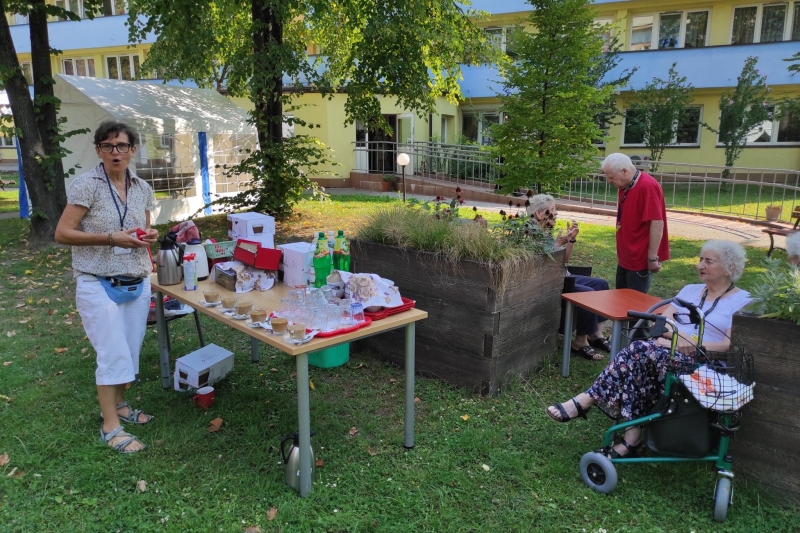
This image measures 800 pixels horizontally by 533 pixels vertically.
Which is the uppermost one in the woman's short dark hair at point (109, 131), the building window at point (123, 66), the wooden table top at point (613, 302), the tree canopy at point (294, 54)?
the building window at point (123, 66)

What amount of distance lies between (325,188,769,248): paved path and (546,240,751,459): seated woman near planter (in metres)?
7.24

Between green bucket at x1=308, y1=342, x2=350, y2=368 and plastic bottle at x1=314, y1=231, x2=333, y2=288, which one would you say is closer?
plastic bottle at x1=314, y1=231, x2=333, y2=288

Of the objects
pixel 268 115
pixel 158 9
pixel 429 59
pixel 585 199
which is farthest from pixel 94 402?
pixel 585 199

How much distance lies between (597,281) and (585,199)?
9.94 m

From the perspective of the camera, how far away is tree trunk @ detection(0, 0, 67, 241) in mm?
8164

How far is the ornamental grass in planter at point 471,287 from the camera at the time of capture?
388 cm

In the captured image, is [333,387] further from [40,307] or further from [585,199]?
[585,199]

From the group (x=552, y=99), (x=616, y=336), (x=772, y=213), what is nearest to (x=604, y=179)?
(x=772, y=213)

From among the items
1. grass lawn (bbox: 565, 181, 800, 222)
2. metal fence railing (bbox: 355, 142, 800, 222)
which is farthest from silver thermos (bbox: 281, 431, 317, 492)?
metal fence railing (bbox: 355, 142, 800, 222)

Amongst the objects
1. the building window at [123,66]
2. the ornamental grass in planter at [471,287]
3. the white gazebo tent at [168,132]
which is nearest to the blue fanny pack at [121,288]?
the ornamental grass in planter at [471,287]

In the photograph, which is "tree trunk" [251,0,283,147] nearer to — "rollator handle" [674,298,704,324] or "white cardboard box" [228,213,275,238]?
"white cardboard box" [228,213,275,238]

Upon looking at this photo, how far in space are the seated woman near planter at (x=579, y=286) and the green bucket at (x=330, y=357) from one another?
6.28 feet

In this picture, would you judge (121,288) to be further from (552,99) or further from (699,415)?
(552,99)

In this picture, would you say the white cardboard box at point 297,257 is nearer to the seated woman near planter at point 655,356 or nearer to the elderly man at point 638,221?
the seated woman near planter at point 655,356
